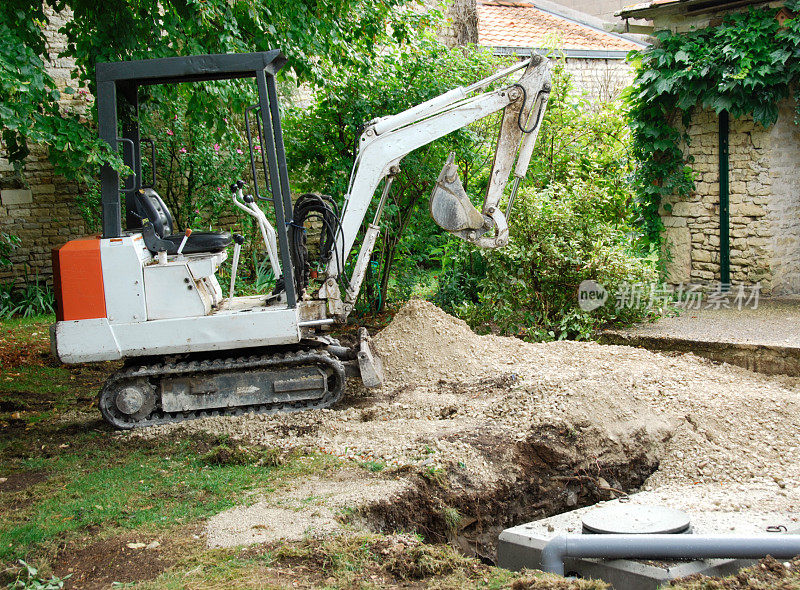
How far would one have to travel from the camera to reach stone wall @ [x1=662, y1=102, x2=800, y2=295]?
350 inches

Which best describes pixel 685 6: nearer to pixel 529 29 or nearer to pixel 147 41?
pixel 147 41

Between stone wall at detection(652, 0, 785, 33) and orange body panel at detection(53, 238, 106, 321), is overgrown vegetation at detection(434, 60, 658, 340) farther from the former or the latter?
orange body panel at detection(53, 238, 106, 321)

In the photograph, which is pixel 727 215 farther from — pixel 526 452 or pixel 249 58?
pixel 249 58

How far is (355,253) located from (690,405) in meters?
4.12

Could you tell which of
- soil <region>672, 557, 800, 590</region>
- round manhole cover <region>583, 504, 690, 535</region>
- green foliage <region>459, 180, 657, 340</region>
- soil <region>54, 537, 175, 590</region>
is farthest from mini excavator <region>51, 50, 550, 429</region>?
soil <region>672, 557, 800, 590</region>

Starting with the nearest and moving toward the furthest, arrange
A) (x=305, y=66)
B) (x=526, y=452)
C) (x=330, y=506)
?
(x=330, y=506) → (x=526, y=452) → (x=305, y=66)

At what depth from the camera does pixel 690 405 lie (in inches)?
220

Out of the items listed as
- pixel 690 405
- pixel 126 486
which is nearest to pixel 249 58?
pixel 126 486

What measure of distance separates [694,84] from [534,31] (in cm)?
889

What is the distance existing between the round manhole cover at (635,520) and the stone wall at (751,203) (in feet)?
19.3

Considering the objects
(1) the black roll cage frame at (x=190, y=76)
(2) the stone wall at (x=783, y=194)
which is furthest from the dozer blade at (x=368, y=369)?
(2) the stone wall at (x=783, y=194)

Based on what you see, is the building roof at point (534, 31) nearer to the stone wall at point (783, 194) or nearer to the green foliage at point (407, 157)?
the stone wall at point (783, 194)

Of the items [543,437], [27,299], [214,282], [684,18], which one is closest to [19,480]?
[214,282]

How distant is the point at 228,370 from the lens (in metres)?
5.68
